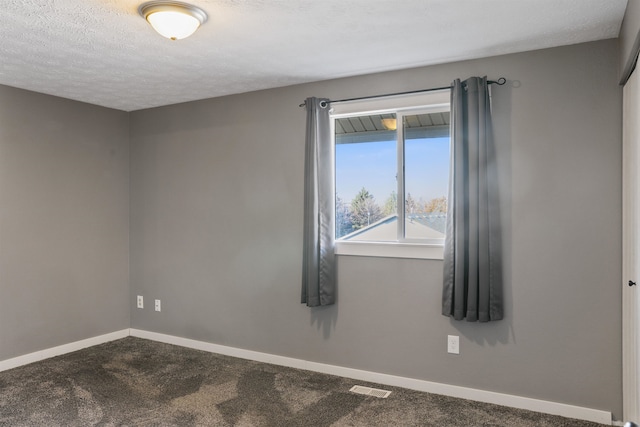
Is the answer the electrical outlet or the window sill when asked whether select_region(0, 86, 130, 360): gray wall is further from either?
the electrical outlet

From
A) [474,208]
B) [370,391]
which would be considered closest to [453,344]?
[370,391]

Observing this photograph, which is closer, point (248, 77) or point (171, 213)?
point (248, 77)

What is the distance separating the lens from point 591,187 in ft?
9.68

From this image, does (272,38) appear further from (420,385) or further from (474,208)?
(420,385)

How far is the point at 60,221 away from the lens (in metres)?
4.34

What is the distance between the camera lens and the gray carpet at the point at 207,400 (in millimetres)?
2957

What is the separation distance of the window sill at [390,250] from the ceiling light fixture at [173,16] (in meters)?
→ 1.91

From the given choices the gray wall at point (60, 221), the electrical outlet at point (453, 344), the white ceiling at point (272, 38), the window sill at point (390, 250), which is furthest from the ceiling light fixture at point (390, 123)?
the gray wall at point (60, 221)

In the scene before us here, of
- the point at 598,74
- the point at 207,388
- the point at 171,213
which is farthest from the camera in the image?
the point at 171,213

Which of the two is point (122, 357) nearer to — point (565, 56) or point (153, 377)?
point (153, 377)

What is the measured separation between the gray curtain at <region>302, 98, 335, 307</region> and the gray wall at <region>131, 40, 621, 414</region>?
0.14 m

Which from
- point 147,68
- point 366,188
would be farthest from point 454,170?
point 147,68

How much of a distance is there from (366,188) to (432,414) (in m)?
1.65

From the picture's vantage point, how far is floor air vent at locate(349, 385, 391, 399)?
132 inches
